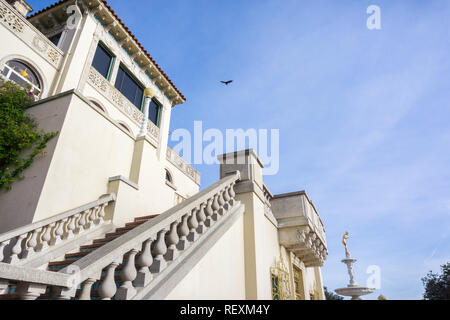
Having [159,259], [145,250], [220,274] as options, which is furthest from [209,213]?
[145,250]

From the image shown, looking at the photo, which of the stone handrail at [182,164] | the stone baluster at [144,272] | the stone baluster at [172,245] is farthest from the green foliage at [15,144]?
the stone handrail at [182,164]

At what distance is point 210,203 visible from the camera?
4.28m

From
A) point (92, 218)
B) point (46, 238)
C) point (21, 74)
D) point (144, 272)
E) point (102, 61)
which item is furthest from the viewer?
point (102, 61)

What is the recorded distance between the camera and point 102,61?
43.5 ft

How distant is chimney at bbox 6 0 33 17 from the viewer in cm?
1295

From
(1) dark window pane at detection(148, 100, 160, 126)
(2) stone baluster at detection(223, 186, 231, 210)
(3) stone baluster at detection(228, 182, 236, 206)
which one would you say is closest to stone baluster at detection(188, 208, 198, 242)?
(2) stone baluster at detection(223, 186, 231, 210)

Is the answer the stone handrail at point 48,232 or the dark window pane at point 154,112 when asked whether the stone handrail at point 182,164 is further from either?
the stone handrail at point 48,232

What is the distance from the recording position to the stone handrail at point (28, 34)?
932cm

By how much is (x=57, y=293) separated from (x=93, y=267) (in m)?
0.27

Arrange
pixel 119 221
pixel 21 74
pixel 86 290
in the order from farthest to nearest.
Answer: pixel 21 74
pixel 119 221
pixel 86 290

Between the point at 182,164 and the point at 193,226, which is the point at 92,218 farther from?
the point at 182,164

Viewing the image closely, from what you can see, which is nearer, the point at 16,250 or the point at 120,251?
the point at 120,251

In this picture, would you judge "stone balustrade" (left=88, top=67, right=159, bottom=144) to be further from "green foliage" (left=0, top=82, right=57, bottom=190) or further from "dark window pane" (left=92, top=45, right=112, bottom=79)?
"green foliage" (left=0, top=82, right=57, bottom=190)

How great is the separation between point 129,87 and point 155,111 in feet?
7.92
